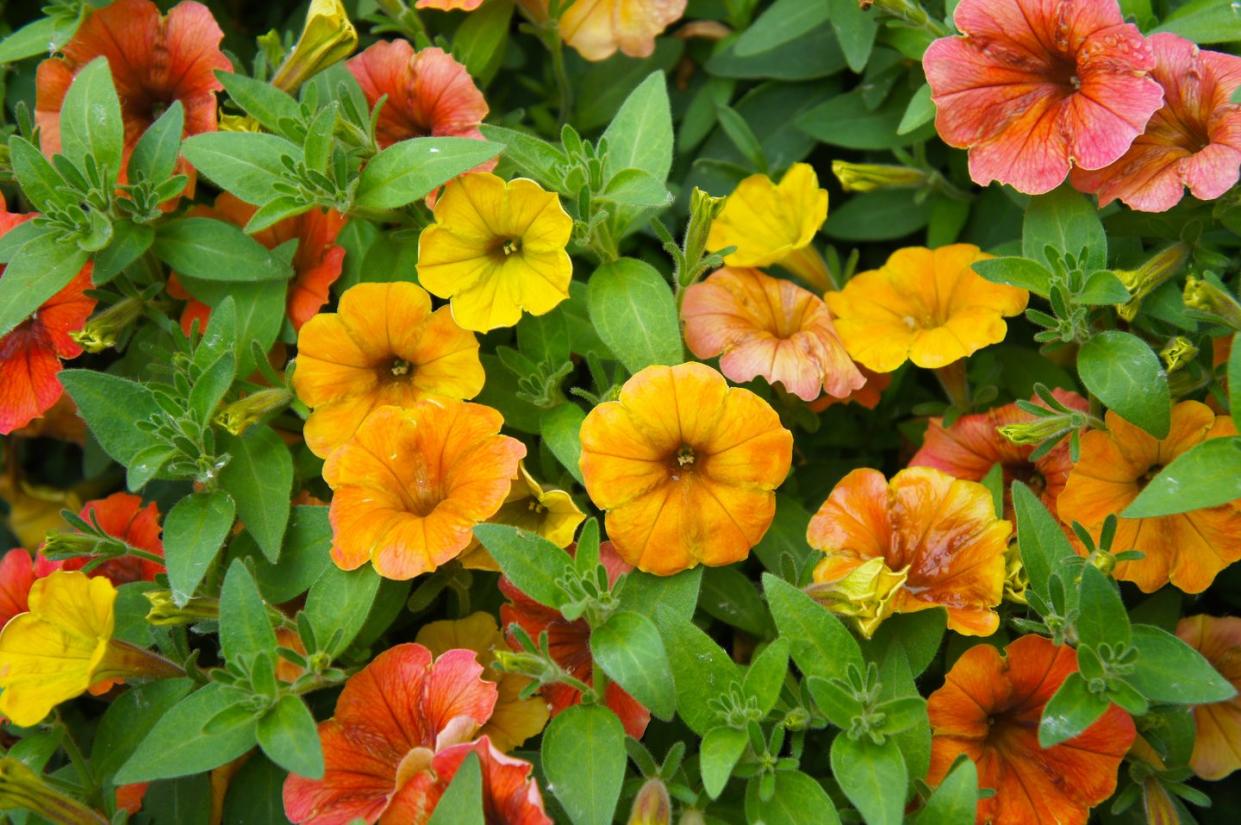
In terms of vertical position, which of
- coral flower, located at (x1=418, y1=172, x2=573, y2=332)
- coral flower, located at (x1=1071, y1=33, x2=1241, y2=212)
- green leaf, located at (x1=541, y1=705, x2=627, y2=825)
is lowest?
green leaf, located at (x1=541, y1=705, x2=627, y2=825)

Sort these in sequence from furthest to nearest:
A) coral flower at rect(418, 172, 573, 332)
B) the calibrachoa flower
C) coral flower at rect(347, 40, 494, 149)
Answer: coral flower at rect(347, 40, 494, 149)
coral flower at rect(418, 172, 573, 332)
the calibrachoa flower

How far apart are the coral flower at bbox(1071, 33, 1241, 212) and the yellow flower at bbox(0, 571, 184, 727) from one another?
1544 millimetres

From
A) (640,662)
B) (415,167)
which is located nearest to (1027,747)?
(640,662)

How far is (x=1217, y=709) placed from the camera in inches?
68.3

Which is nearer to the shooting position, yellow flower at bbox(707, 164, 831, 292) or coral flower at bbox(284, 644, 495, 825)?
coral flower at bbox(284, 644, 495, 825)

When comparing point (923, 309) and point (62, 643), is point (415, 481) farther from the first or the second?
point (923, 309)

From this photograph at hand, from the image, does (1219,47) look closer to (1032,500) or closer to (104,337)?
(1032,500)

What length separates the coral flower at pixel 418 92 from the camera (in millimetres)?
1860

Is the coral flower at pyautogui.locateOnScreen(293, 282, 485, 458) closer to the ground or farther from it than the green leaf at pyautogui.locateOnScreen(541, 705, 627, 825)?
farther from it

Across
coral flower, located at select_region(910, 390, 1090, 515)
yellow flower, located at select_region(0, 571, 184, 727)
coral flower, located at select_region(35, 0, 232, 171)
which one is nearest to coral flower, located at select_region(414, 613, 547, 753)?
yellow flower, located at select_region(0, 571, 184, 727)

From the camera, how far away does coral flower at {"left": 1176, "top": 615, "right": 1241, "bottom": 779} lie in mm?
1706

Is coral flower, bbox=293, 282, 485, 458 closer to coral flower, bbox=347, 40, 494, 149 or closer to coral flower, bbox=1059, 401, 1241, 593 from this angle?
coral flower, bbox=347, 40, 494, 149

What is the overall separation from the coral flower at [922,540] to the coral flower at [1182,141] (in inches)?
19.1

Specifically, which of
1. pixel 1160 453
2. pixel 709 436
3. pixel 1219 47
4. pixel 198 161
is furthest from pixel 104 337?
pixel 1219 47
